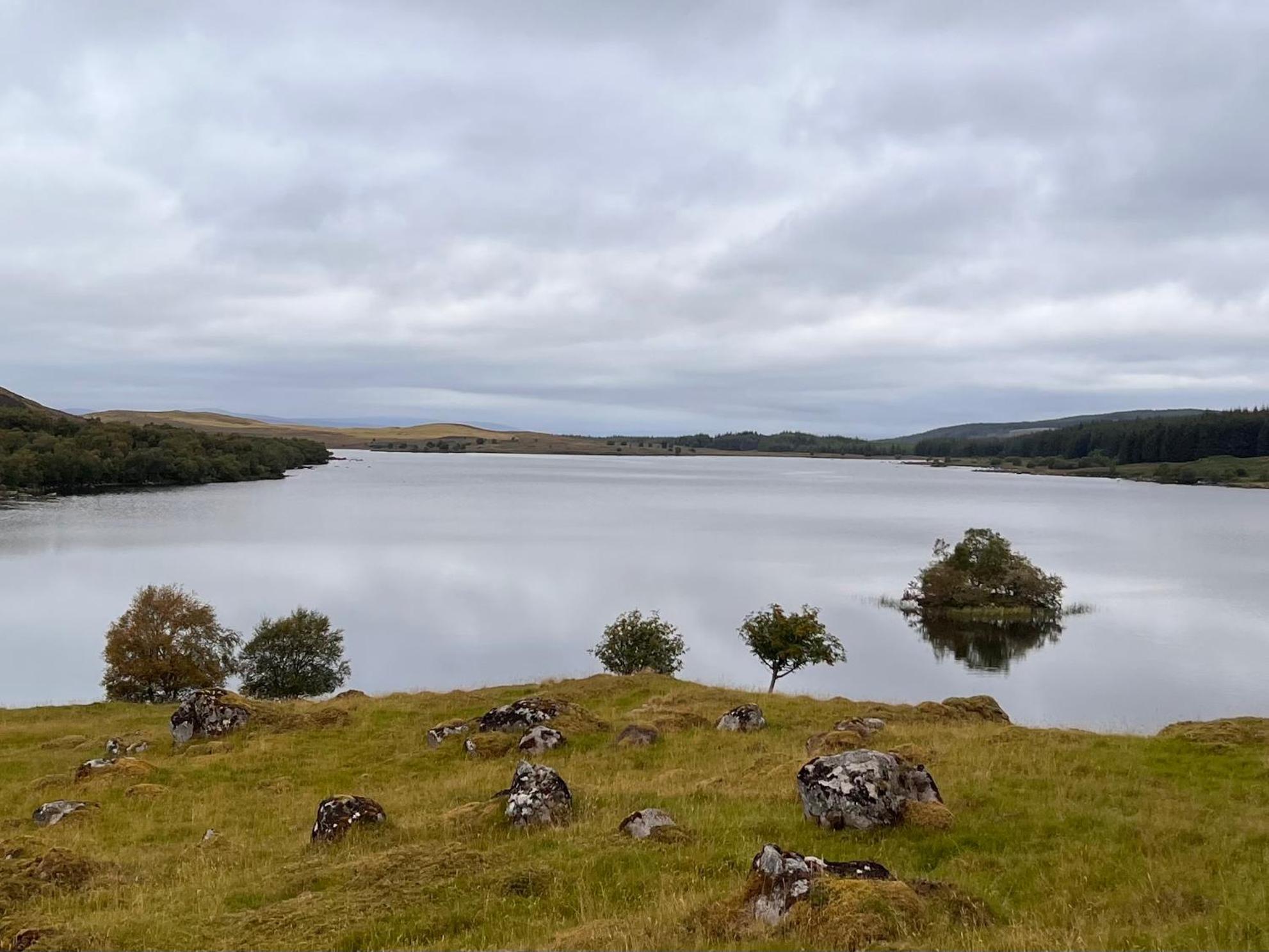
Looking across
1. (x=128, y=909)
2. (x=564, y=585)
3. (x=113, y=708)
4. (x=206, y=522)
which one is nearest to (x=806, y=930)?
(x=128, y=909)

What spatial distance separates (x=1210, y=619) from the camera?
2761 inches

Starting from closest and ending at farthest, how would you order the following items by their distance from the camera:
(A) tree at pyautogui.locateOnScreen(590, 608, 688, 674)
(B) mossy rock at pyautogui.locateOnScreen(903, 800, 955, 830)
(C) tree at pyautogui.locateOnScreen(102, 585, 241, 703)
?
(B) mossy rock at pyautogui.locateOnScreen(903, 800, 955, 830) < (C) tree at pyautogui.locateOnScreen(102, 585, 241, 703) < (A) tree at pyautogui.locateOnScreen(590, 608, 688, 674)

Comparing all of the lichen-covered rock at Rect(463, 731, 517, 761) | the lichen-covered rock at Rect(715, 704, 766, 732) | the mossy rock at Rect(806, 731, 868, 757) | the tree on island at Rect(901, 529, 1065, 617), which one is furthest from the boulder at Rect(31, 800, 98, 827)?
the tree on island at Rect(901, 529, 1065, 617)

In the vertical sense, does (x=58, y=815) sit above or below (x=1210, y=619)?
above

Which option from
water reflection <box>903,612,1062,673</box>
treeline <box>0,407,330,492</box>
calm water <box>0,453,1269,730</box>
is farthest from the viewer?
treeline <box>0,407,330,492</box>

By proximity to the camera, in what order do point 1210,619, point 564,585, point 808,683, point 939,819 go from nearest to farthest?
point 939,819
point 808,683
point 1210,619
point 564,585

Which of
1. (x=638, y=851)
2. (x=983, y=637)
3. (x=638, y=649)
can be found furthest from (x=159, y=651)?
(x=983, y=637)

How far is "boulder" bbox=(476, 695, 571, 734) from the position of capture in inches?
941

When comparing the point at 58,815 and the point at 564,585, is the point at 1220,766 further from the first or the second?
the point at 564,585

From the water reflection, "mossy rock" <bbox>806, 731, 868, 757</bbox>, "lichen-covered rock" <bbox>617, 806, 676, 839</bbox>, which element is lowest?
the water reflection

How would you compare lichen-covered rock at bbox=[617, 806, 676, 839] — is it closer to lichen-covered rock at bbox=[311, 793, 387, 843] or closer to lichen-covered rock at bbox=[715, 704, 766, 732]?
lichen-covered rock at bbox=[311, 793, 387, 843]

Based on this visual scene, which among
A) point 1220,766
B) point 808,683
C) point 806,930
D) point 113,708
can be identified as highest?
point 806,930

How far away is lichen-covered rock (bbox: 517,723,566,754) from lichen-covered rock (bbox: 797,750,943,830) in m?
9.49

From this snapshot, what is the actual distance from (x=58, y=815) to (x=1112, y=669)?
6052 centimetres
